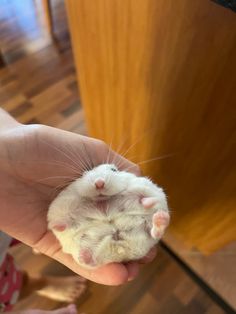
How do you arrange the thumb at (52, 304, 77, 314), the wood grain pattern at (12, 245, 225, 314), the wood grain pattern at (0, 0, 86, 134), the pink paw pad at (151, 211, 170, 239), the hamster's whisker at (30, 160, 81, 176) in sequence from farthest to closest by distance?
the wood grain pattern at (0, 0, 86, 134), the wood grain pattern at (12, 245, 225, 314), the thumb at (52, 304, 77, 314), the hamster's whisker at (30, 160, 81, 176), the pink paw pad at (151, 211, 170, 239)

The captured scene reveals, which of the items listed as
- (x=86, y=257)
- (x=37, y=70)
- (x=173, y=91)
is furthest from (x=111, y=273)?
(x=37, y=70)

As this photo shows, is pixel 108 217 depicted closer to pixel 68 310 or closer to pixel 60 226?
pixel 60 226

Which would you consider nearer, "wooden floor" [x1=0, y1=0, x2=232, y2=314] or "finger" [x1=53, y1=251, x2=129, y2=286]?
"finger" [x1=53, y1=251, x2=129, y2=286]

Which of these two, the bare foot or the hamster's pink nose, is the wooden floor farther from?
the hamster's pink nose

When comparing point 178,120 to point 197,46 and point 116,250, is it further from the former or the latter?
point 116,250

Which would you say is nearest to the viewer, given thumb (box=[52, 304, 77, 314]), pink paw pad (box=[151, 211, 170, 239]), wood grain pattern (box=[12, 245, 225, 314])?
pink paw pad (box=[151, 211, 170, 239])

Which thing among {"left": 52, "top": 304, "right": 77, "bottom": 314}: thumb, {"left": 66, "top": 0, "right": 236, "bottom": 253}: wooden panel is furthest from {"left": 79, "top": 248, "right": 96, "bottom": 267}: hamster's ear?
{"left": 52, "top": 304, "right": 77, "bottom": 314}: thumb

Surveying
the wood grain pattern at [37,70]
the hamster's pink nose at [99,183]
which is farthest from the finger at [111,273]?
the wood grain pattern at [37,70]
